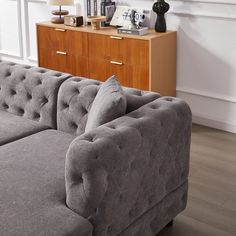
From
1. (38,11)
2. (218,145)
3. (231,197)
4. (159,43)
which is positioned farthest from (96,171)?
(38,11)

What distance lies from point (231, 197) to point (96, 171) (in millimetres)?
1394

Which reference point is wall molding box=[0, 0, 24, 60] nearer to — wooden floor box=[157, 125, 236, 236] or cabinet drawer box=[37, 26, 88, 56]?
cabinet drawer box=[37, 26, 88, 56]

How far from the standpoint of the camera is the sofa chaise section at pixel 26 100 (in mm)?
3131

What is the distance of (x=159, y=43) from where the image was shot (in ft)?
14.0

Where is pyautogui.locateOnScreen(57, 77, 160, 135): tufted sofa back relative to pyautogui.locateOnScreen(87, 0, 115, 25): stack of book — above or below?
below

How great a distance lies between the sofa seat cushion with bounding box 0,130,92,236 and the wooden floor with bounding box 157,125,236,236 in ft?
2.48

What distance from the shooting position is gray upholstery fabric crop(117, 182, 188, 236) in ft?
8.12

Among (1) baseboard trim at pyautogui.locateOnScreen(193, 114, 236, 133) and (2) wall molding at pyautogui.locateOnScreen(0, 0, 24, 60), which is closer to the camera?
(1) baseboard trim at pyautogui.locateOnScreen(193, 114, 236, 133)

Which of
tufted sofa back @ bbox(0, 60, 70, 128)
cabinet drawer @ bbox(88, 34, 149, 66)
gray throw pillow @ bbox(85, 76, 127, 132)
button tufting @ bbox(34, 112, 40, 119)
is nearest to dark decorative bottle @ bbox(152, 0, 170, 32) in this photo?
cabinet drawer @ bbox(88, 34, 149, 66)

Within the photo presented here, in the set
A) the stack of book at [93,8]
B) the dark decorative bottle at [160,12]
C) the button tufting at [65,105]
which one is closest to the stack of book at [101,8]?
the stack of book at [93,8]

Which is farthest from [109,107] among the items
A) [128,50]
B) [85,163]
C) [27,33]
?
[27,33]

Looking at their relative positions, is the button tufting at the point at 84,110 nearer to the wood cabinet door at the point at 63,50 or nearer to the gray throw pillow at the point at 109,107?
the gray throw pillow at the point at 109,107

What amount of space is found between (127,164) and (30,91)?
123 centimetres

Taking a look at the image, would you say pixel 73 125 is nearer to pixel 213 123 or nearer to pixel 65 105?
pixel 65 105
